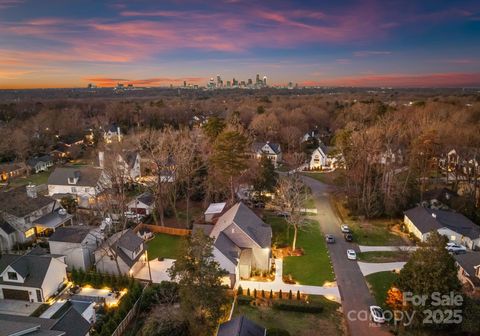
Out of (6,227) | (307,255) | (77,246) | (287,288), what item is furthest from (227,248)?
(6,227)

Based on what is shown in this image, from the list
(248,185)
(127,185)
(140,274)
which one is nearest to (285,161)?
(248,185)

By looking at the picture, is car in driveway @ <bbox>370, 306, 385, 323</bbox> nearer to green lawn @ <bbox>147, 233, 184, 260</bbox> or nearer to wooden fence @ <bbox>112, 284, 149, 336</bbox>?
wooden fence @ <bbox>112, 284, 149, 336</bbox>

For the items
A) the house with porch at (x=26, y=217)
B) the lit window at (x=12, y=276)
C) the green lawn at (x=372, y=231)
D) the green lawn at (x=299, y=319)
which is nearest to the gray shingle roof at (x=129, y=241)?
the lit window at (x=12, y=276)

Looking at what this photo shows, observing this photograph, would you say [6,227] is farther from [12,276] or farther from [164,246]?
[164,246]

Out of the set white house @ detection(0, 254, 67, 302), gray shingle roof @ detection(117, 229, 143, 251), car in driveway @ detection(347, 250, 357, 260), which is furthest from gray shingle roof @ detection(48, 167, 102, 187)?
car in driveway @ detection(347, 250, 357, 260)

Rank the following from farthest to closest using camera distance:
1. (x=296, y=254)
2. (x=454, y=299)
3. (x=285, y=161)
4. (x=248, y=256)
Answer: (x=285, y=161)
(x=296, y=254)
(x=248, y=256)
(x=454, y=299)

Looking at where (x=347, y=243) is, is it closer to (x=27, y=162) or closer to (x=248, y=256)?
(x=248, y=256)
